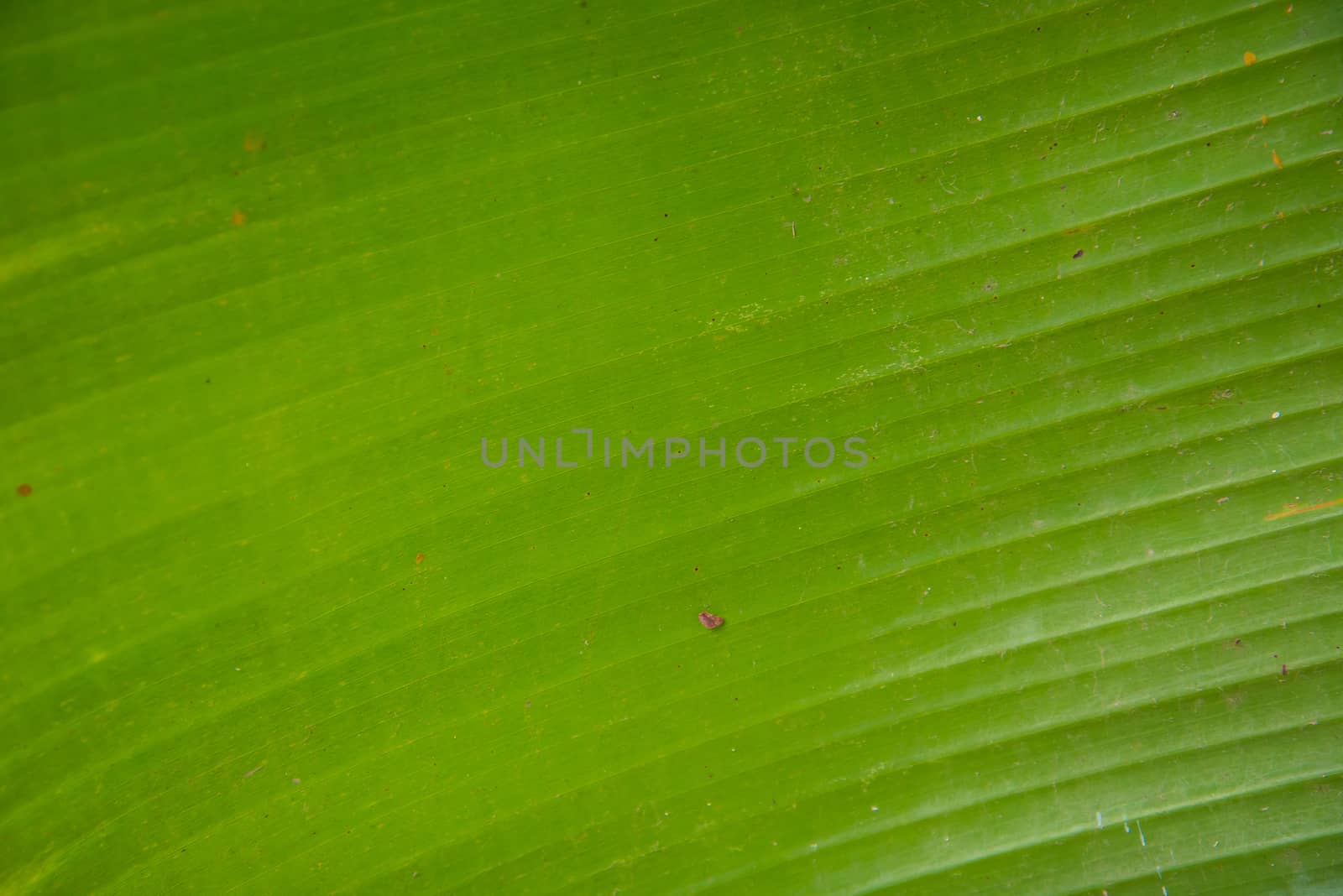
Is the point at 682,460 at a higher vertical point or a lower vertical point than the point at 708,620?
higher

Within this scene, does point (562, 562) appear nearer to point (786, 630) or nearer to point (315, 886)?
point (786, 630)

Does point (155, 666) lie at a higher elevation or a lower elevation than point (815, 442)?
lower

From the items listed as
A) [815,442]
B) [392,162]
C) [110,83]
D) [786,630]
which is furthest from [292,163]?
[786,630]

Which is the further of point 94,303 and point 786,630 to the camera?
point 786,630


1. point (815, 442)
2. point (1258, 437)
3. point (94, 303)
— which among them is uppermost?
point (94, 303)
